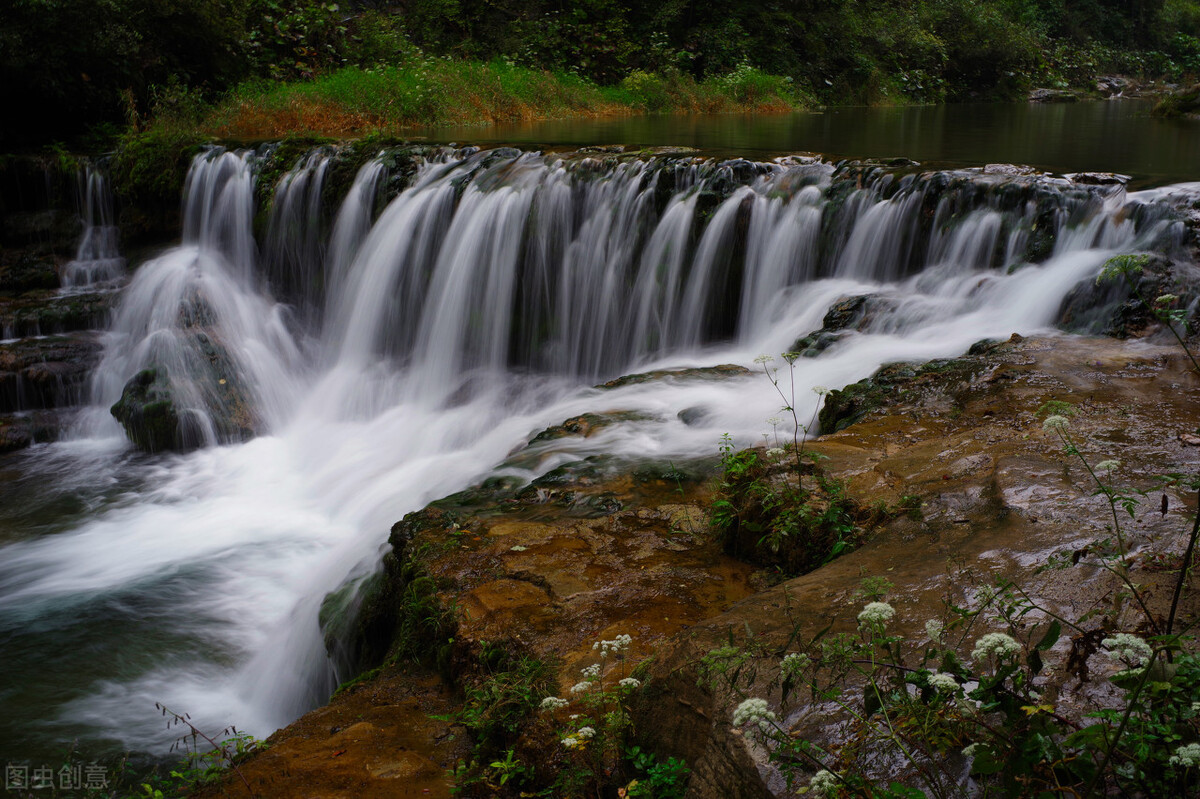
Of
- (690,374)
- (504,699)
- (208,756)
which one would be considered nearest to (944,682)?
(504,699)

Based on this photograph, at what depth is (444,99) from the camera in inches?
650

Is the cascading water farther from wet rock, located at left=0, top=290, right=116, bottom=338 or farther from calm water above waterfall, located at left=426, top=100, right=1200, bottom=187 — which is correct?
calm water above waterfall, located at left=426, top=100, right=1200, bottom=187

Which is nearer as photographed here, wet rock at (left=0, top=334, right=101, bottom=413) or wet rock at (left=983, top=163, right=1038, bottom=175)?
wet rock at (left=983, top=163, right=1038, bottom=175)

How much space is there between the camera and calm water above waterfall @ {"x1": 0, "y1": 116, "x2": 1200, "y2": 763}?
5.11 meters

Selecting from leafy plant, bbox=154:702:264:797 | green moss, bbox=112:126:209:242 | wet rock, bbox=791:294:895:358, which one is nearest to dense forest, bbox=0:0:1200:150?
green moss, bbox=112:126:209:242

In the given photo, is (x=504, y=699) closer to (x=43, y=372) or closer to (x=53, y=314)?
(x=43, y=372)

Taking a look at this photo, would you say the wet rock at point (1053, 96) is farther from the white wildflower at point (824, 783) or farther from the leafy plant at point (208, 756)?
the white wildflower at point (824, 783)

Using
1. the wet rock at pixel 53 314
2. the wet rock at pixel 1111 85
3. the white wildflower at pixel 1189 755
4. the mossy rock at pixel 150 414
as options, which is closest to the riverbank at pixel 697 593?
the white wildflower at pixel 1189 755

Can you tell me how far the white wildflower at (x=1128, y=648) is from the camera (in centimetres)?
165

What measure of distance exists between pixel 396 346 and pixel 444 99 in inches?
355

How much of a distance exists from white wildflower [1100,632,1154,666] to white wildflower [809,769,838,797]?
2.05 feet

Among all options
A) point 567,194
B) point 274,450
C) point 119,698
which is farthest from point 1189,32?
point 119,698

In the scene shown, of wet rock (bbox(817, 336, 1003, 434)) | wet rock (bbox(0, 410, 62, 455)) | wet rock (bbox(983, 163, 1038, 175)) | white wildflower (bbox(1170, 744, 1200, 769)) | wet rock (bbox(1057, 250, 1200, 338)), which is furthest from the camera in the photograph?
wet rock (bbox(0, 410, 62, 455))

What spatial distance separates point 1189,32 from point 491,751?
51.5 meters
